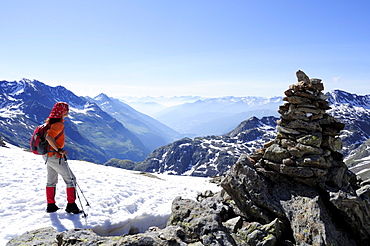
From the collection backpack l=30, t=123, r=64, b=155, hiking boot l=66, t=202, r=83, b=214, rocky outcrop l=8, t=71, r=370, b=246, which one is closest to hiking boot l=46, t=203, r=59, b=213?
hiking boot l=66, t=202, r=83, b=214

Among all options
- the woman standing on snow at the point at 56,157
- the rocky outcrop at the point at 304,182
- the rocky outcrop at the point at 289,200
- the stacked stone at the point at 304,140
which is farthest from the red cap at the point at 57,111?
the stacked stone at the point at 304,140

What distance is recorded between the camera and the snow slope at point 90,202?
12227mm

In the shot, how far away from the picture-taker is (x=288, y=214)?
13.3 metres

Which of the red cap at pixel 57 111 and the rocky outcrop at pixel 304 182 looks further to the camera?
the rocky outcrop at pixel 304 182

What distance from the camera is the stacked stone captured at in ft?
48.3

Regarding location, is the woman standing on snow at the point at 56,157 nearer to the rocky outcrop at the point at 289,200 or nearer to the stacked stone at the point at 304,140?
the rocky outcrop at the point at 289,200

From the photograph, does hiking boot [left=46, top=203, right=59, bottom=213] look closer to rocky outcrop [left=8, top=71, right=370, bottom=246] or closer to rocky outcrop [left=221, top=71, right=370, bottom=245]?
rocky outcrop [left=8, top=71, right=370, bottom=246]

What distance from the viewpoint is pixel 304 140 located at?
15102 millimetres

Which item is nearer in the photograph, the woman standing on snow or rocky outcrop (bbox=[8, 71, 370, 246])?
rocky outcrop (bbox=[8, 71, 370, 246])

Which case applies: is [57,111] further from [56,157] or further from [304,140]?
[304,140]

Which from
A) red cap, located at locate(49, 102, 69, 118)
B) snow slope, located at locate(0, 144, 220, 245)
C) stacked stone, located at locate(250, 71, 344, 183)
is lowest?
snow slope, located at locate(0, 144, 220, 245)

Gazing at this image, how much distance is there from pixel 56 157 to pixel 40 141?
1116 millimetres

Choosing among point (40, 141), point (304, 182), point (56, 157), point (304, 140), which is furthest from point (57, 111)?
point (304, 182)

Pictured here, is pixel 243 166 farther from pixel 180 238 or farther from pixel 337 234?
pixel 180 238
